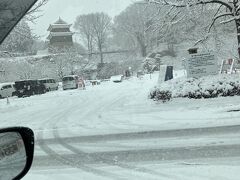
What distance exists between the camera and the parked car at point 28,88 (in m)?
40.3

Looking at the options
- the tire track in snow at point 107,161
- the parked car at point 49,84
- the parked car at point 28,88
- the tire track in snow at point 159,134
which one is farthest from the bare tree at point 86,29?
the tire track in snow at point 107,161

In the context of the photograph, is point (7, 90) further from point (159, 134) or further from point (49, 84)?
point (159, 134)

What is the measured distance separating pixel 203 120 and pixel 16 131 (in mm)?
11959

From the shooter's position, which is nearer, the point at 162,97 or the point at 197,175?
the point at 197,175

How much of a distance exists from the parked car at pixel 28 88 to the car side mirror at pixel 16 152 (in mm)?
39005

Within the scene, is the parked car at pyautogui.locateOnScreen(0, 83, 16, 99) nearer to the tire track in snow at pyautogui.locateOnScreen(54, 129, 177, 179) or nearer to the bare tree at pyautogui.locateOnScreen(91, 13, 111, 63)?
the tire track in snow at pyautogui.locateOnScreen(54, 129, 177, 179)

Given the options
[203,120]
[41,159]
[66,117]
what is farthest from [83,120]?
[41,159]

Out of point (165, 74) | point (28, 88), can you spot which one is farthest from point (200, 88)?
point (28, 88)

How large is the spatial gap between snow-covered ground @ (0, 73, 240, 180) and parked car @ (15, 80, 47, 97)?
22047mm

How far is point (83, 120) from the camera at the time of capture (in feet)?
53.2

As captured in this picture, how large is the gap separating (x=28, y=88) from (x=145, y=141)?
103 feet

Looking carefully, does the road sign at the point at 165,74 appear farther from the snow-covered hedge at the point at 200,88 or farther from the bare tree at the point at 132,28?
the bare tree at the point at 132,28

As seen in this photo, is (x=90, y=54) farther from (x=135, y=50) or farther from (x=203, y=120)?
(x=203, y=120)

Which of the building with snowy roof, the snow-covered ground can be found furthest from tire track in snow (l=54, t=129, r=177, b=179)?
the building with snowy roof
